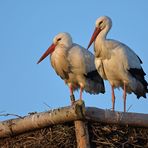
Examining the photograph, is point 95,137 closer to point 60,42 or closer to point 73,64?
point 73,64

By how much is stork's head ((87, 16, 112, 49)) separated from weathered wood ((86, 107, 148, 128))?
4089 millimetres

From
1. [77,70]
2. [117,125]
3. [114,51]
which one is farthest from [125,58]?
[117,125]

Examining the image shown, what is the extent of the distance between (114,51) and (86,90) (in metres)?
1.94

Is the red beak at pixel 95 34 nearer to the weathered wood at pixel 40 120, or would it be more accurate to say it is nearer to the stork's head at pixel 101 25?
the stork's head at pixel 101 25

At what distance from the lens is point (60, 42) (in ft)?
43.6

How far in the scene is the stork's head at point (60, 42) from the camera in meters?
13.2

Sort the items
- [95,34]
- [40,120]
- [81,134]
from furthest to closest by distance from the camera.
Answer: [95,34], [40,120], [81,134]

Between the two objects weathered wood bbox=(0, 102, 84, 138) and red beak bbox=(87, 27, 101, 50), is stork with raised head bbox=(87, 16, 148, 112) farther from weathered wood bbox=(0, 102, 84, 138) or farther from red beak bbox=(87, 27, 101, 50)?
weathered wood bbox=(0, 102, 84, 138)

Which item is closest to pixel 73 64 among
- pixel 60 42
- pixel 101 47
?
pixel 60 42

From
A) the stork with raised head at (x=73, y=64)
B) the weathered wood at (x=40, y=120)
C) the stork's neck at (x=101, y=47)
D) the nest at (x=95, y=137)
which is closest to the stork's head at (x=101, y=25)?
the stork's neck at (x=101, y=47)

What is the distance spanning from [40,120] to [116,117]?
97 cm

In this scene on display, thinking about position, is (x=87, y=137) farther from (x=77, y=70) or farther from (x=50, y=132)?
(x=77, y=70)

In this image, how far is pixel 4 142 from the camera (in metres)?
8.51

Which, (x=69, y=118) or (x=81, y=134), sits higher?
(x=69, y=118)
